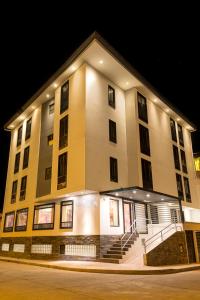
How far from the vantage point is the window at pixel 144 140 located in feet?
67.3

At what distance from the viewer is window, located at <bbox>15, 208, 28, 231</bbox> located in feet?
69.5

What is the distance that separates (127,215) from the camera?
18344 millimetres

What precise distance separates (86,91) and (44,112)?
6691mm

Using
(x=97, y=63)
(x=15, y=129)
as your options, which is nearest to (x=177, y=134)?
(x=97, y=63)

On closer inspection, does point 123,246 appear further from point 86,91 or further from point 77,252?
point 86,91

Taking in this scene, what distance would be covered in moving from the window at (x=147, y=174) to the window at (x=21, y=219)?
10750 mm

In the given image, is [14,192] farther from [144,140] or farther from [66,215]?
[144,140]

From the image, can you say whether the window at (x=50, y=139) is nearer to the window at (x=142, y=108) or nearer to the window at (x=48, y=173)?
the window at (x=48, y=173)

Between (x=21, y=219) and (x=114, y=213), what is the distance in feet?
31.6

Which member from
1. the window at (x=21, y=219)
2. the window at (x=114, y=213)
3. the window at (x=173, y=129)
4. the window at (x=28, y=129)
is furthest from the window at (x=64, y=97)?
the window at (x=173, y=129)

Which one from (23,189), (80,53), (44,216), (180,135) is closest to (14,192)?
(23,189)

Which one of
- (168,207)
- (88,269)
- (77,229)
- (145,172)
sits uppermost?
(145,172)

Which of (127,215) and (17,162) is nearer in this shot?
(127,215)

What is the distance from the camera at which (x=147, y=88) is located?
73.7 feet
